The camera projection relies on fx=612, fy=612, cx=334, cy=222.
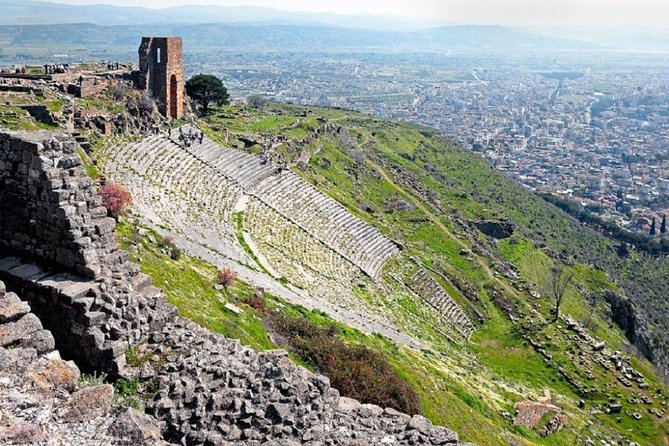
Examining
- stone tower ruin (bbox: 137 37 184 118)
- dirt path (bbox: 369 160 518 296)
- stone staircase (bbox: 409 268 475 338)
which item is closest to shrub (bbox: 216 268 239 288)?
stone staircase (bbox: 409 268 475 338)

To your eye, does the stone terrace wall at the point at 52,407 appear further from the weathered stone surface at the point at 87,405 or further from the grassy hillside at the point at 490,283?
the grassy hillside at the point at 490,283

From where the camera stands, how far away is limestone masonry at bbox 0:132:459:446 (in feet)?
23.0

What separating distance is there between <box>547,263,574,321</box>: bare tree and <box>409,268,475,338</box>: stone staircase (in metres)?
7.51

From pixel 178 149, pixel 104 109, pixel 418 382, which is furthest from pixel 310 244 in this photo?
pixel 418 382

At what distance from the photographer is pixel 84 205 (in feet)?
31.9

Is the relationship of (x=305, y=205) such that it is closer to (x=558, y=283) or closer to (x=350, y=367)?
(x=558, y=283)

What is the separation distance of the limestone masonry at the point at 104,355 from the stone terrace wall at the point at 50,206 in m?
0.02

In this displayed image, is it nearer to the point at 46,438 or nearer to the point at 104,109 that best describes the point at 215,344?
the point at 46,438

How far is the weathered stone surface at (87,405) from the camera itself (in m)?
6.75

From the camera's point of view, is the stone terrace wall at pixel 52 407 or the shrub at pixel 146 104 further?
the shrub at pixel 146 104

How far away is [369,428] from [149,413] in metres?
3.07

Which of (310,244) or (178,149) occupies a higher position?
(178,149)

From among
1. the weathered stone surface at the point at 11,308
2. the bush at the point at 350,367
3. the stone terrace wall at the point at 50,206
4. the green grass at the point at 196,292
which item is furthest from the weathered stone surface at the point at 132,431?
the green grass at the point at 196,292

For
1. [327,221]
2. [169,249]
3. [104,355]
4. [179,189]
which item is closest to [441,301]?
[327,221]
